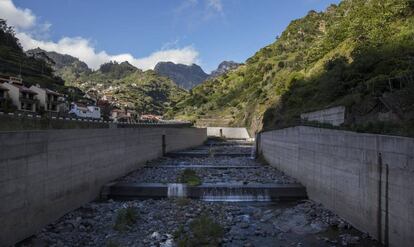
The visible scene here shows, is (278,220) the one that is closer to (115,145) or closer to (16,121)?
(16,121)

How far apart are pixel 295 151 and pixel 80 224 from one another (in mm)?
14447

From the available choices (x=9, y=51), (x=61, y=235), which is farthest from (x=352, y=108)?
(x=9, y=51)

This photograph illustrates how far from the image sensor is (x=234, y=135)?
290ft

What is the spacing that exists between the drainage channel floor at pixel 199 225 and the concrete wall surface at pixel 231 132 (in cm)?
6547

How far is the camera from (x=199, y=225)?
1494 cm

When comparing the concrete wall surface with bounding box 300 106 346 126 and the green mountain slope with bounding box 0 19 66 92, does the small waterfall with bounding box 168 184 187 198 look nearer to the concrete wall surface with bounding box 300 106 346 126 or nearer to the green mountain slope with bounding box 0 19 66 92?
the concrete wall surface with bounding box 300 106 346 126

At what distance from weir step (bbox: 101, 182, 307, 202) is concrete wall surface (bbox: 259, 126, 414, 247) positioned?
120 centimetres

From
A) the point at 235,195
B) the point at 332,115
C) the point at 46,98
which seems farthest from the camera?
the point at 46,98

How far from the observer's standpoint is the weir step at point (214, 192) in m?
21.6

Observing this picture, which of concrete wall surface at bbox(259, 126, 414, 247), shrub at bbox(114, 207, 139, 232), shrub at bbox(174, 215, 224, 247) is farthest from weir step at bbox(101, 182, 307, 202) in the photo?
shrub at bbox(174, 215, 224, 247)

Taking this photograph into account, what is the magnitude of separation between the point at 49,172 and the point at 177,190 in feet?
26.7

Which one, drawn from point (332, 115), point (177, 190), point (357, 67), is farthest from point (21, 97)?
point (357, 67)

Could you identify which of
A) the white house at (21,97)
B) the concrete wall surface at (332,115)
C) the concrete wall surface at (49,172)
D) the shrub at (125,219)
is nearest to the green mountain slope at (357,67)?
the concrete wall surface at (332,115)

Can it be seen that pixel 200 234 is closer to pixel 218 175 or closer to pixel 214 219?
pixel 214 219
